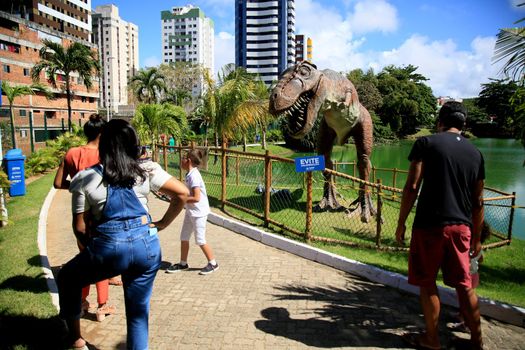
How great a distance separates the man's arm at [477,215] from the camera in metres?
3.36

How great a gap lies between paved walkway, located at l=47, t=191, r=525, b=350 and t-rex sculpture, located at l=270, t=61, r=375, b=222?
8.16 ft

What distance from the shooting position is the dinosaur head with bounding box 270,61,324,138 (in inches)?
291

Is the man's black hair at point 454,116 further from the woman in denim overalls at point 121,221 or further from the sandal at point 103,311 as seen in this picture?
the sandal at point 103,311

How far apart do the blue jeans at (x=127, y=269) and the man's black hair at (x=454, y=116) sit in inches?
103

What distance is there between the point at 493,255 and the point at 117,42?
130 metres

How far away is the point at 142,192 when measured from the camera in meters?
2.84

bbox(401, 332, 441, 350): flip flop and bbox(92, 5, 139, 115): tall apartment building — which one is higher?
bbox(92, 5, 139, 115): tall apartment building

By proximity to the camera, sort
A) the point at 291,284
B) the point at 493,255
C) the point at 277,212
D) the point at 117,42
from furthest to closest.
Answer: the point at 117,42, the point at 277,212, the point at 493,255, the point at 291,284

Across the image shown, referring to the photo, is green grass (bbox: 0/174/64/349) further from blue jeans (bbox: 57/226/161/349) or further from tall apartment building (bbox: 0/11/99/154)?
tall apartment building (bbox: 0/11/99/154)

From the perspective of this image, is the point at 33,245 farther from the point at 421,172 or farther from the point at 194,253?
the point at 421,172

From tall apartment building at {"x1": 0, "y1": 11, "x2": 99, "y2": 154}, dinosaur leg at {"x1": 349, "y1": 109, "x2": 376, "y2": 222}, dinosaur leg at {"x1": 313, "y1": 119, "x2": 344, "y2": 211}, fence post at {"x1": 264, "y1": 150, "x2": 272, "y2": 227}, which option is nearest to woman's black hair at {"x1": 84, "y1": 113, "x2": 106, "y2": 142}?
fence post at {"x1": 264, "y1": 150, "x2": 272, "y2": 227}

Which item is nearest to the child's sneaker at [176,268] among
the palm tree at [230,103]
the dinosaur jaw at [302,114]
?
the dinosaur jaw at [302,114]

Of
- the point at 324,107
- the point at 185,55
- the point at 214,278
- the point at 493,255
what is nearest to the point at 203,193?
the point at 214,278

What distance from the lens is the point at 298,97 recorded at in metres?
7.56
